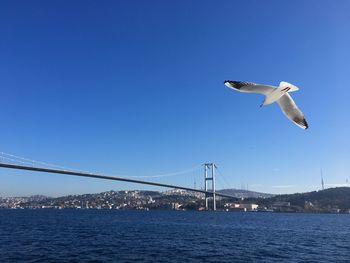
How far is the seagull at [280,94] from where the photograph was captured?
10.7 ft

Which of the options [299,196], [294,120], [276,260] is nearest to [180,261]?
[276,260]

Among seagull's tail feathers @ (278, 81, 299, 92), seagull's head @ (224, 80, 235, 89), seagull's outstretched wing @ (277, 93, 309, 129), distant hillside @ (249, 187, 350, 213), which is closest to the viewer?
seagull's head @ (224, 80, 235, 89)

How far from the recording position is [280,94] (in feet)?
12.1

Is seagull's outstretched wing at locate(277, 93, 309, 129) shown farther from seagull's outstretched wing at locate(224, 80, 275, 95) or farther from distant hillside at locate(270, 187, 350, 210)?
distant hillside at locate(270, 187, 350, 210)

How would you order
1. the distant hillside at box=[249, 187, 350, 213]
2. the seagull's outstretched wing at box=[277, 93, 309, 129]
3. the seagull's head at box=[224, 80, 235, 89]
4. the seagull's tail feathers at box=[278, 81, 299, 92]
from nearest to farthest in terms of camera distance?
the seagull's head at box=[224, 80, 235, 89] < the seagull's tail feathers at box=[278, 81, 299, 92] < the seagull's outstretched wing at box=[277, 93, 309, 129] < the distant hillside at box=[249, 187, 350, 213]

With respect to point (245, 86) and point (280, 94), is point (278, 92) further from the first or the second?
point (245, 86)

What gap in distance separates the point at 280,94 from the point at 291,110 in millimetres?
365

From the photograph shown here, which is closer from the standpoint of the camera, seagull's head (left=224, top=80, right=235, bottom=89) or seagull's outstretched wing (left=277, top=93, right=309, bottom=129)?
seagull's head (left=224, top=80, right=235, bottom=89)

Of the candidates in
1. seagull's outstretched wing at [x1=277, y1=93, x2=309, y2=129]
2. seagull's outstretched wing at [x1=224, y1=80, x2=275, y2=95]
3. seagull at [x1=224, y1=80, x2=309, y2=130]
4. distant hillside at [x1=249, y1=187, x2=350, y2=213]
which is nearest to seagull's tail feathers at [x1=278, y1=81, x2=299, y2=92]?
seagull at [x1=224, y1=80, x2=309, y2=130]

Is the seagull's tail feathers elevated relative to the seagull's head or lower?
elevated

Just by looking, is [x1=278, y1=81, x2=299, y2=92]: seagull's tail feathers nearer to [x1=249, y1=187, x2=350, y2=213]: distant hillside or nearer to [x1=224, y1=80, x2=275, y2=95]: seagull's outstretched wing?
[x1=224, y1=80, x2=275, y2=95]: seagull's outstretched wing

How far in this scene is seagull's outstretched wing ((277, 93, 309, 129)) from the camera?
12.7 feet

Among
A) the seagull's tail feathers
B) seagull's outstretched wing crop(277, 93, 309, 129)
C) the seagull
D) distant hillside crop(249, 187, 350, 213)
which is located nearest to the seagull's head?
the seagull

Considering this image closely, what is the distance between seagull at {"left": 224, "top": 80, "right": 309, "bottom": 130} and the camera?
325cm
